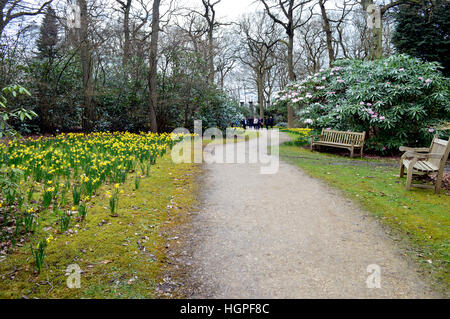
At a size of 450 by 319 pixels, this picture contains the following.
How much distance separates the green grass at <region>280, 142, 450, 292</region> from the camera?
317 centimetres

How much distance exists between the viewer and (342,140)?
10.7m

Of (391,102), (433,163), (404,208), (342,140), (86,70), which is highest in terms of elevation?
(86,70)

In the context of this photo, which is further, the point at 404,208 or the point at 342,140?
the point at 342,140

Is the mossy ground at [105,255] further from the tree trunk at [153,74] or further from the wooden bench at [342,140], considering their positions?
the tree trunk at [153,74]

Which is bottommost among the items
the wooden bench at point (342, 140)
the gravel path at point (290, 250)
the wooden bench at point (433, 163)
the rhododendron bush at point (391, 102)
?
the gravel path at point (290, 250)

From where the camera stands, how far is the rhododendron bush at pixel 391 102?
30.8 feet

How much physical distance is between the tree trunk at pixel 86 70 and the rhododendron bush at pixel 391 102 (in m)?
9.69

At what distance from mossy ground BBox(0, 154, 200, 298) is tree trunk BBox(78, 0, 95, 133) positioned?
9054mm

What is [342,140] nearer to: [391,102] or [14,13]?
[391,102]

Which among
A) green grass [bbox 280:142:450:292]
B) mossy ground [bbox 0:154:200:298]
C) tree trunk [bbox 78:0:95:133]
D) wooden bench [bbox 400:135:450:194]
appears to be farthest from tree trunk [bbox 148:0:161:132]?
wooden bench [bbox 400:135:450:194]

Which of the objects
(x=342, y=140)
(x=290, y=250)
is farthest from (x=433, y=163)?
(x=342, y=140)

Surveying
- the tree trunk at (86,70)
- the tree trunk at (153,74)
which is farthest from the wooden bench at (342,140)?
the tree trunk at (86,70)

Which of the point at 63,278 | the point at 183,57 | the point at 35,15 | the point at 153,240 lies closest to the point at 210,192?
the point at 153,240

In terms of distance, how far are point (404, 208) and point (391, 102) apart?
635cm
